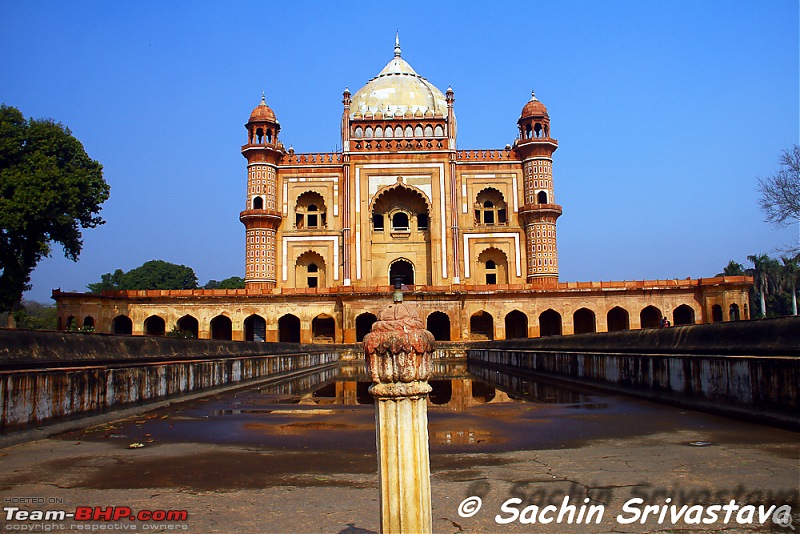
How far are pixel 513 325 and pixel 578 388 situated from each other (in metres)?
27.4

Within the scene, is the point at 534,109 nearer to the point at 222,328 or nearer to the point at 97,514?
the point at 222,328

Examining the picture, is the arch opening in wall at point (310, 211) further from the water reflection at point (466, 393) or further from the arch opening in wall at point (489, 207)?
the water reflection at point (466, 393)

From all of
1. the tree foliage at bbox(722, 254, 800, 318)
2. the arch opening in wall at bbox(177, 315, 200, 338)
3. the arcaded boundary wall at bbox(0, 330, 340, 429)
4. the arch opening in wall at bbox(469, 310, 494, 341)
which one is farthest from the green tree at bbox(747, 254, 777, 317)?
the arcaded boundary wall at bbox(0, 330, 340, 429)

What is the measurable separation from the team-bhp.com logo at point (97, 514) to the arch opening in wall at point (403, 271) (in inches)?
1462

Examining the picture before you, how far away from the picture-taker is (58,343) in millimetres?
8148

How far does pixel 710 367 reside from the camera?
7430mm

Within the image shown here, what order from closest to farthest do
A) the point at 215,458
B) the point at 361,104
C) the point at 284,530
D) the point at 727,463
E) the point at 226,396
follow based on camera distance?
the point at 284,530 → the point at 727,463 → the point at 215,458 → the point at 226,396 → the point at 361,104

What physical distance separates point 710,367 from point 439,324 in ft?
107

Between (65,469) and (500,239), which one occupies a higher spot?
(500,239)

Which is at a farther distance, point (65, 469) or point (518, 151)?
point (518, 151)

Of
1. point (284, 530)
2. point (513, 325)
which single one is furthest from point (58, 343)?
point (513, 325)

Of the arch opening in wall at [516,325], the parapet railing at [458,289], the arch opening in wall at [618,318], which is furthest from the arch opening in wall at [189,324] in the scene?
the arch opening in wall at [618,318]

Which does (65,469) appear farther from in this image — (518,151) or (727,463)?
(518,151)

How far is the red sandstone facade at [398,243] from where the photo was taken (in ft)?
113
